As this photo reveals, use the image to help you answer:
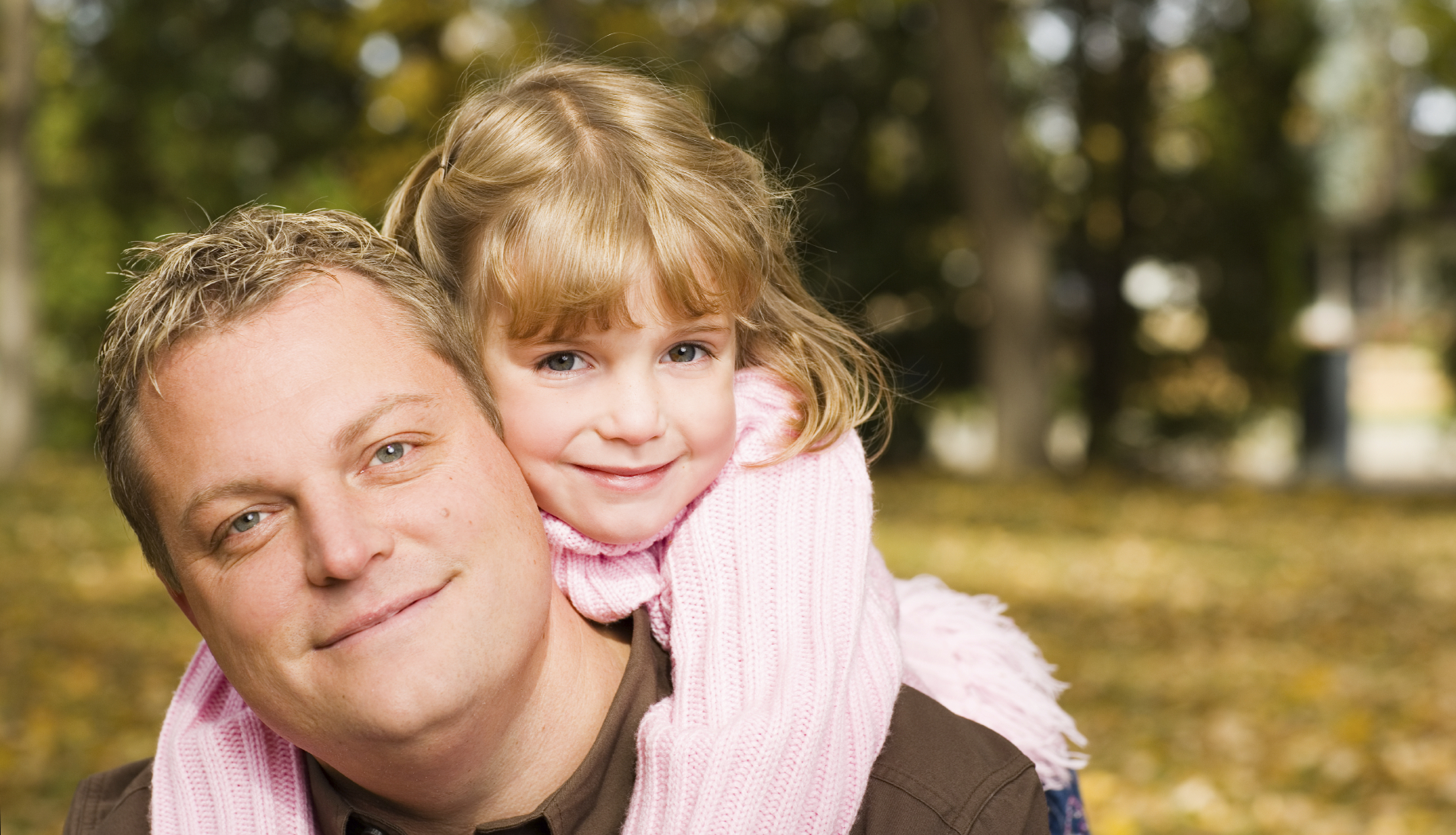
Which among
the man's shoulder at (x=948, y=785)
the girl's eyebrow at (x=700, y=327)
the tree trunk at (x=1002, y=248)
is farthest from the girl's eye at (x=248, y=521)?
the tree trunk at (x=1002, y=248)

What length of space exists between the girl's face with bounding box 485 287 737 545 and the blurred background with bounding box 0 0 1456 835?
466 cm

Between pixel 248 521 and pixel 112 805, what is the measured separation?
0.74 meters

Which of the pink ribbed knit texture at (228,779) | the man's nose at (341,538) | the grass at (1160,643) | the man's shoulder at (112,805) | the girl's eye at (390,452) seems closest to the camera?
the man's nose at (341,538)

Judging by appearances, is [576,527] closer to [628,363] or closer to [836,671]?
[628,363]

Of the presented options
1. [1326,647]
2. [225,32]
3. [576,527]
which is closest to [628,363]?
[576,527]

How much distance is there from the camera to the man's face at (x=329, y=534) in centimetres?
158

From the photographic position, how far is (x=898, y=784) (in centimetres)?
180

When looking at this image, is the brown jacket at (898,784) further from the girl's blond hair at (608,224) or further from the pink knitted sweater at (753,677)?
the girl's blond hair at (608,224)

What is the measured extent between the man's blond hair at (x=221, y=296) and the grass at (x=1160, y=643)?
12.8 feet

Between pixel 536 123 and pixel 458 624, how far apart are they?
0.95 meters

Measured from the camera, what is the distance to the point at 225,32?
23.0 meters

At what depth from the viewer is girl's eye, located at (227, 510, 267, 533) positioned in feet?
5.38

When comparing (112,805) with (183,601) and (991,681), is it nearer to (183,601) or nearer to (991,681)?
(183,601)

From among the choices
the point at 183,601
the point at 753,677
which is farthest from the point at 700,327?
the point at 183,601
